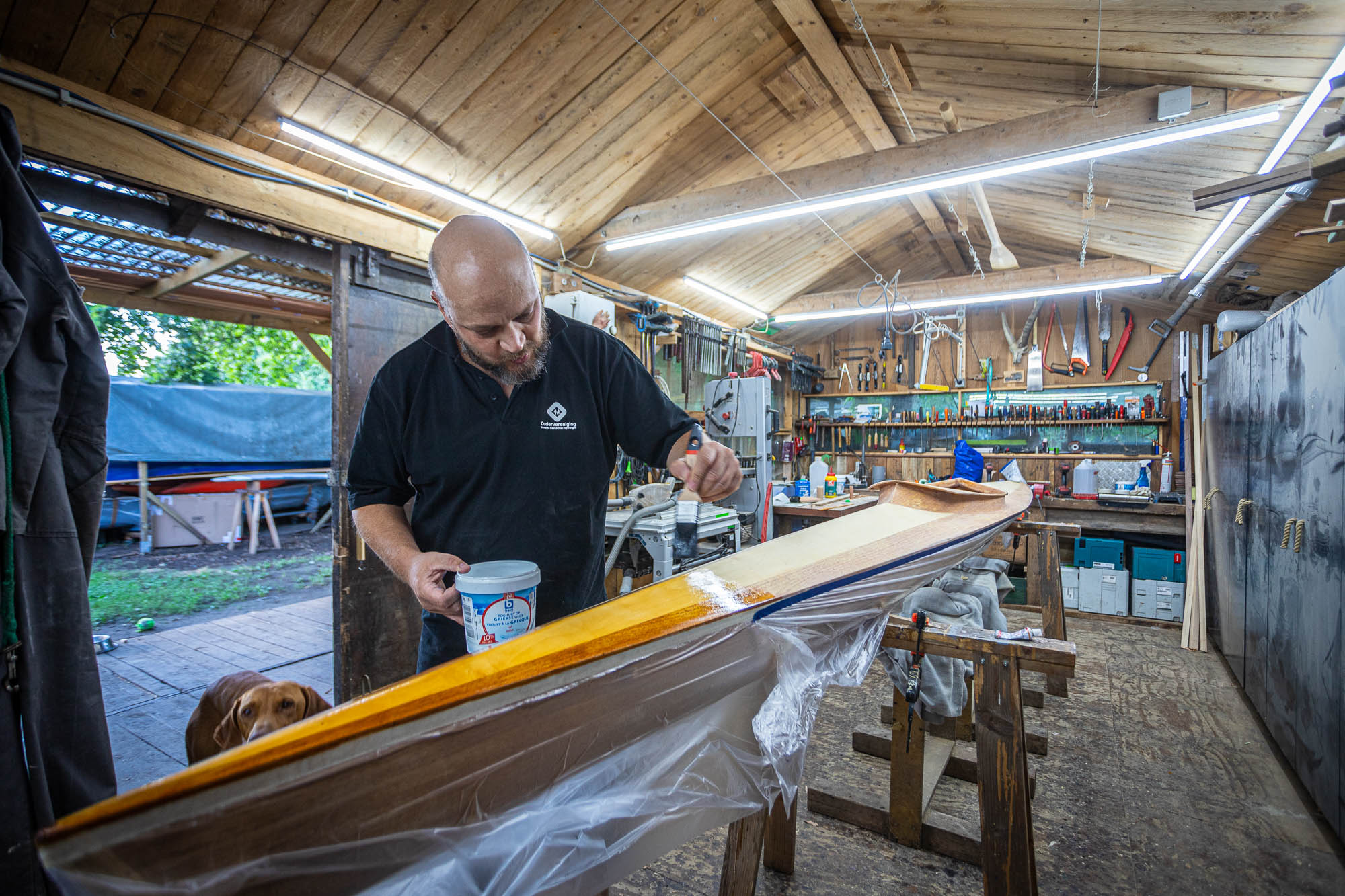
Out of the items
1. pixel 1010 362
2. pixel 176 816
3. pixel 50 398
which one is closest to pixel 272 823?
pixel 176 816

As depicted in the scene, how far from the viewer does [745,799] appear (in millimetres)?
1030

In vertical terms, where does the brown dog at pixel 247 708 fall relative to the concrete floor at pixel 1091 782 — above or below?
above

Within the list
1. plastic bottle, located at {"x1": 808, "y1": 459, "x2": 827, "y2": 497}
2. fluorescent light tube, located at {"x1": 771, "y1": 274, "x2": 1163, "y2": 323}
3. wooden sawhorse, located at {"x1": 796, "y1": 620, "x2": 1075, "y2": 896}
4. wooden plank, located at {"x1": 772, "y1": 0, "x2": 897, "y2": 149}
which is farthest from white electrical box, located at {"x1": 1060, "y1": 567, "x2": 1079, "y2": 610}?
wooden sawhorse, located at {"x1": 796, "y1": 620, "x2": 1075, "y2": 896}

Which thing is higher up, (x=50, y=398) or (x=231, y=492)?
(x=50, y=398)

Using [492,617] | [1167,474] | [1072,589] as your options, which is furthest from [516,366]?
[1167,474]

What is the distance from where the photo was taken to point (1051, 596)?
3207 mm

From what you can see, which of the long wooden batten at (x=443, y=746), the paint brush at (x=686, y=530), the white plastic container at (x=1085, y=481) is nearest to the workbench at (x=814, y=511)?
the paint brush at (x=686, y=530)

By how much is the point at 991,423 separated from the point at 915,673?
6025 millimetres

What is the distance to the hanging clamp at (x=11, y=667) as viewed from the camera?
1.34 meters

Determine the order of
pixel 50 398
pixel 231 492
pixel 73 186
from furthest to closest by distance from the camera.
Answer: pixel 231 492 < pixel 73 186 < pixel 50 398

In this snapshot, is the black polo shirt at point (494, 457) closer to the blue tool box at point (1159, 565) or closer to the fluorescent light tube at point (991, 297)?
the fluorescent light tube at point (991, 297)

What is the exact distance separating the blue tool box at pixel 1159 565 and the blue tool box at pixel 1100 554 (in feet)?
0.35

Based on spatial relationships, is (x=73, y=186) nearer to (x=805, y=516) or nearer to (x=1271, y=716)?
(x=805, y=516)

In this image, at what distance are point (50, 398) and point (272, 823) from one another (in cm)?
152
